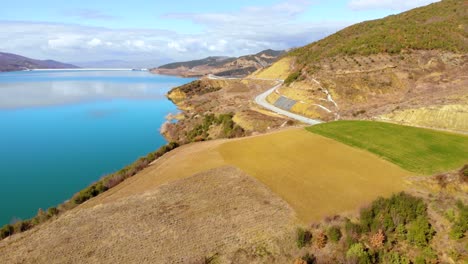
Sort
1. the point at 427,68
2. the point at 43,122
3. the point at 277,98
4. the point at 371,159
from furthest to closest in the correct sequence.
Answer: the point at 43,122 < the point at 277,98 < the point at 427,68 < the point at 371,159

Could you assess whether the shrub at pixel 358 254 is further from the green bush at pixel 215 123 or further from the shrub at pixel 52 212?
the green bush at pixel 215 123

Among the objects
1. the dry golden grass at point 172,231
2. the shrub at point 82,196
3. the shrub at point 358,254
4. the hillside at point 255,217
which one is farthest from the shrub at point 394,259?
the shrub at point 82,196

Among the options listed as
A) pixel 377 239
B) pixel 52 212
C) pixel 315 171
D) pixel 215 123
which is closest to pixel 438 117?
pixel 315 171

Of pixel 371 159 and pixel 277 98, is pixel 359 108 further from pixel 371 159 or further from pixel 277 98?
pixel 371 159

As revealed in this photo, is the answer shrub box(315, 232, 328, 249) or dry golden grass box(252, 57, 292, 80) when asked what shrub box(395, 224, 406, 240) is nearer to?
shrub box(315, 232, 328, 249)

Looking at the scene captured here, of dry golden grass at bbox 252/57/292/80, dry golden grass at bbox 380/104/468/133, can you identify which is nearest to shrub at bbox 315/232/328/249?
dry golden grass at bbox 380/104/468/133

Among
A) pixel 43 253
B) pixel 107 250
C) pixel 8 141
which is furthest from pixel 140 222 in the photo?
pixel 8 141

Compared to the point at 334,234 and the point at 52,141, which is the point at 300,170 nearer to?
the point at 334,234
